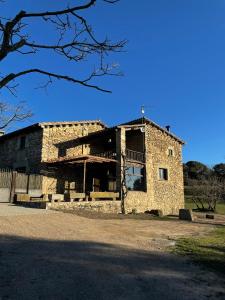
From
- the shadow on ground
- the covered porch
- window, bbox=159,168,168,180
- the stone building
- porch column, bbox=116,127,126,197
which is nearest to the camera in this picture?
the shadow on ground

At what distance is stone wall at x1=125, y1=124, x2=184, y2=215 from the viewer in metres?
25.1

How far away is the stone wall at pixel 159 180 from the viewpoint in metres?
25.1

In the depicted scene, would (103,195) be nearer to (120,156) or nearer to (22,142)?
(120,156)

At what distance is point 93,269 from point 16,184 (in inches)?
614

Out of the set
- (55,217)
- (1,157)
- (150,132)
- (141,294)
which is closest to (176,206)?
(150,132)

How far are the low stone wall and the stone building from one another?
0.24 m

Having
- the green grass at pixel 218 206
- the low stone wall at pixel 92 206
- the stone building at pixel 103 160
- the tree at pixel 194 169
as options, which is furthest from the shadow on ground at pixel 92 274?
the tree at pixel 194 169

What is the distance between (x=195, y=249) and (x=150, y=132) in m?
18.2

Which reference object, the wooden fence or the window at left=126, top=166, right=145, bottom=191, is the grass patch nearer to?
the wooden fence

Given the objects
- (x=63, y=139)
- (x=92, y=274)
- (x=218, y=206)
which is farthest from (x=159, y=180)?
(x=92, y=274)

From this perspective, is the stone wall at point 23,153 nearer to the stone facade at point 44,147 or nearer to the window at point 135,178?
the stone facade at point 44,147

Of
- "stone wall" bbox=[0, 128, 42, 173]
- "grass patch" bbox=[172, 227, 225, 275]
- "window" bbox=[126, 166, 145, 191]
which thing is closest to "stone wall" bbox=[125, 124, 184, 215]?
"window" bbox=[126, 166, 145, 191]

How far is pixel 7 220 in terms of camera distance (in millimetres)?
12117

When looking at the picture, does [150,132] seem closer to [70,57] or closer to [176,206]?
[176,206]
